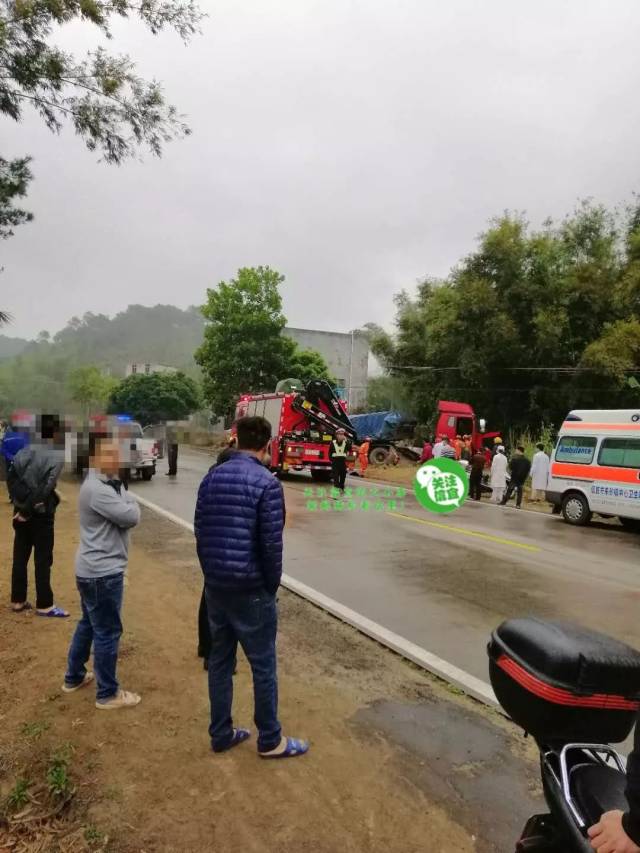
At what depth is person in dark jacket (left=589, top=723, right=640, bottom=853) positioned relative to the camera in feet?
5.01

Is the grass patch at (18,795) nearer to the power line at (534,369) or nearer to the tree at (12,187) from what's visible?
the tree at (12,187)

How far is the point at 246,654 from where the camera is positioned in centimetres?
329

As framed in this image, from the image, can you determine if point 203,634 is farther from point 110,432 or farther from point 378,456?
point 378,456

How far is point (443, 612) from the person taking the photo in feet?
20.7

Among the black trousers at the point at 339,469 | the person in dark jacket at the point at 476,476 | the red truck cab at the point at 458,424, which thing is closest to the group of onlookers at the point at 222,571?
the black trousers at the point at 339,469

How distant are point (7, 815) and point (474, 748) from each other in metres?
2.43

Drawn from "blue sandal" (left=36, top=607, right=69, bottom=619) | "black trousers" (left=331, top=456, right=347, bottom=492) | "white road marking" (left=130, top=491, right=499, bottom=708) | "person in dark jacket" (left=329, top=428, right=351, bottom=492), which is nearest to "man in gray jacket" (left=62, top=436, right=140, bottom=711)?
"blue sandal" (left=36, top=607, right=69, bottom=619)

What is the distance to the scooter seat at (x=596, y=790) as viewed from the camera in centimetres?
188

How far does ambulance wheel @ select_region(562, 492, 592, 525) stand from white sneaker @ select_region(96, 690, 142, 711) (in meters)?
11.5

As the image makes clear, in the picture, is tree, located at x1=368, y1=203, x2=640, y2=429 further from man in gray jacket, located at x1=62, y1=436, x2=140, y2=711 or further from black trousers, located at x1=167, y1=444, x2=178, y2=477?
man in gray jacket, located at x1=62, y1=436, x2=140, y2=711

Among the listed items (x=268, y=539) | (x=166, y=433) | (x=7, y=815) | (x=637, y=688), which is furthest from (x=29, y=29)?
(x=166, y=433)

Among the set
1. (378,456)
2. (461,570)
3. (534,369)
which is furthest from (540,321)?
(461,570)

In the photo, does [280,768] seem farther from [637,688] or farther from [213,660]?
[637,688]

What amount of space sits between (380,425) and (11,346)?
2321 cm
